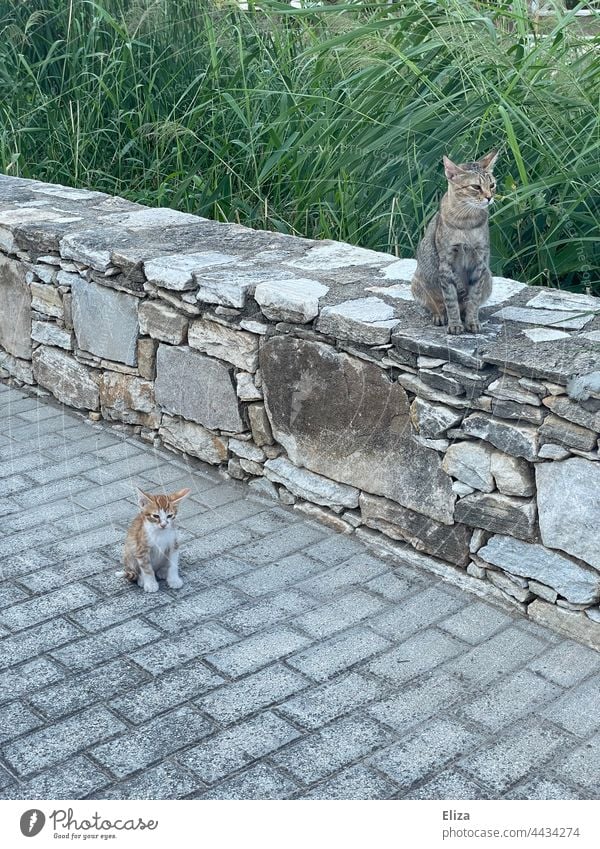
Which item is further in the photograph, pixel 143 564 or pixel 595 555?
pixel 143 564

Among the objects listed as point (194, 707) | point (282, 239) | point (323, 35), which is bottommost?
point (194, 707)

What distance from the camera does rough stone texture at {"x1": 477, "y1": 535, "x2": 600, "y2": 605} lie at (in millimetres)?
3824

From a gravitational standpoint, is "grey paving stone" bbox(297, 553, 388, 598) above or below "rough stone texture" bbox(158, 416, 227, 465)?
below

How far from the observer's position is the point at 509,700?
3.54 meters

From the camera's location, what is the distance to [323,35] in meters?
6.38

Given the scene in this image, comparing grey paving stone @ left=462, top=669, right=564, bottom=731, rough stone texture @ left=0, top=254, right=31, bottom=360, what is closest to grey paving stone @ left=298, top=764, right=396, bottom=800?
grey paving stone @ left=462, top=669, right=564, bottom=731

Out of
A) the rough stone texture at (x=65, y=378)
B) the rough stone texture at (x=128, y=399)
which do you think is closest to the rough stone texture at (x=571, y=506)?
the rough stone texture at (x=128, y=399)

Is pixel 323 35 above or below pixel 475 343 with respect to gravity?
above

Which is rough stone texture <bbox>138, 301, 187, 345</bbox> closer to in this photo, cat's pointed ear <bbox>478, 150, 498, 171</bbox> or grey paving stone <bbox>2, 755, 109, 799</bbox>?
cat's pointed ear <bbox>478, 150, 498, 171</bbox>

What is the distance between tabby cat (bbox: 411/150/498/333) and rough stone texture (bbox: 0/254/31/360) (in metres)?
2.79
